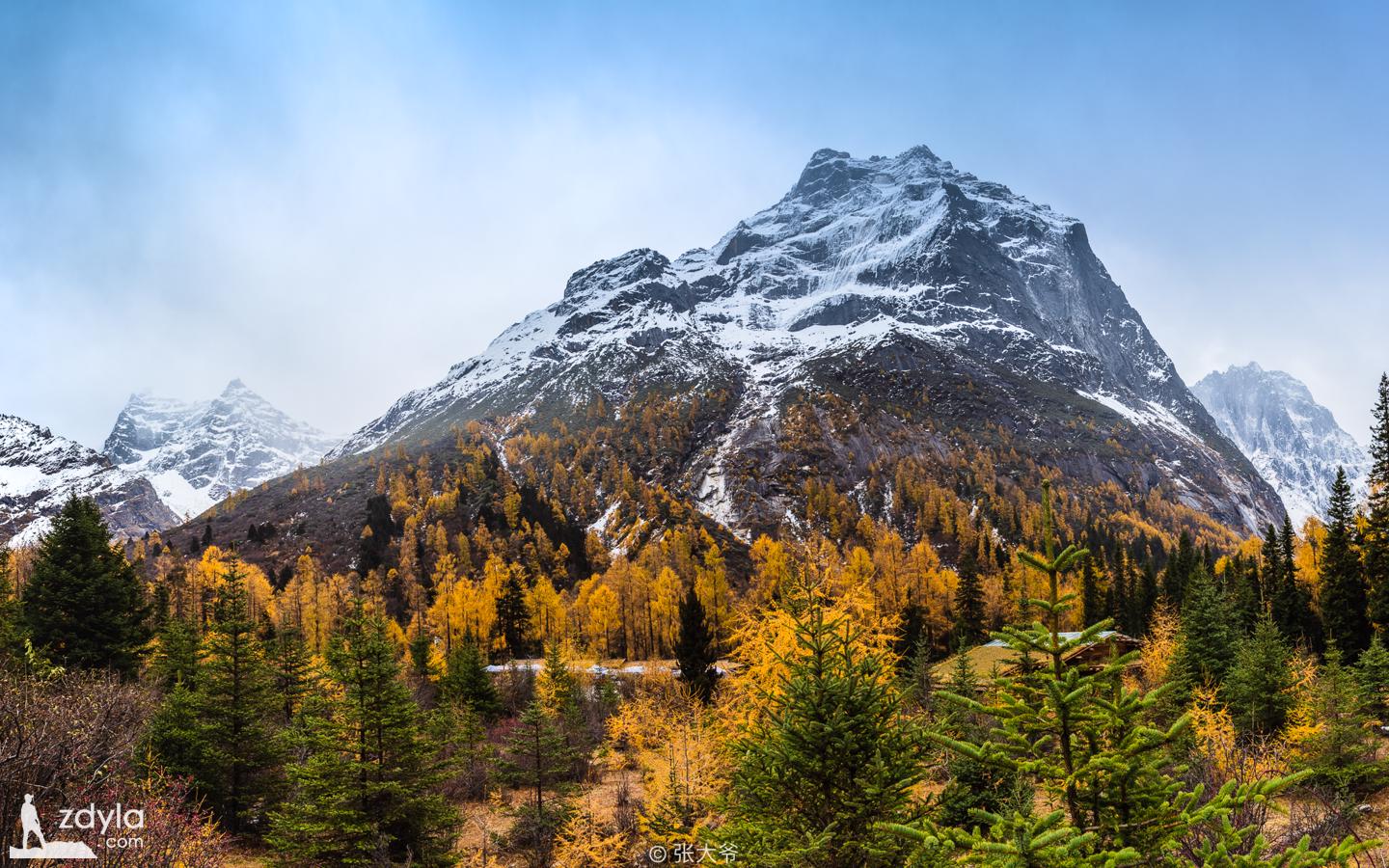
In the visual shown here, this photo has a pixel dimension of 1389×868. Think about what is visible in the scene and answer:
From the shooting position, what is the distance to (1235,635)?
1630 inches

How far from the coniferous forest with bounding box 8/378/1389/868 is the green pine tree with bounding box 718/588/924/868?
0.06 meters

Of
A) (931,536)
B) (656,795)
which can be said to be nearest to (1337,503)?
(656,795)

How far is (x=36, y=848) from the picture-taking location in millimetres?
10188

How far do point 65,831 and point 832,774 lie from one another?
509 inches

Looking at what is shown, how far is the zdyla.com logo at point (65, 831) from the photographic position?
394 inches

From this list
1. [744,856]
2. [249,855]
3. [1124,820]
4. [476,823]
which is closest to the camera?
[1124,820]

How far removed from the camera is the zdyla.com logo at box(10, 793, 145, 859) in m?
10.0

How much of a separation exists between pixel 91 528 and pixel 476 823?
2698 cm

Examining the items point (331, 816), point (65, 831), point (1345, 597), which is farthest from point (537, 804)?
point (1345, 597)

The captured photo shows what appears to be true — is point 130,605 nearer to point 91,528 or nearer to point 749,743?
point 91,528

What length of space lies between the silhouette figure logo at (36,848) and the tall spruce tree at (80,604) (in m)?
29.6

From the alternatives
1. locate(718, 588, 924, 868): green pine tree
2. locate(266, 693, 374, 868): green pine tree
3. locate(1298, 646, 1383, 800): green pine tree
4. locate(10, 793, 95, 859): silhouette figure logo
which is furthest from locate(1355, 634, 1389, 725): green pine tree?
locate(10, 793, 95, 859): silhouette figure logo

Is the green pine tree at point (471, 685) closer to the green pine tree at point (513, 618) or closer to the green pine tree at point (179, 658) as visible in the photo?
the green pine tree at point (179, 658)

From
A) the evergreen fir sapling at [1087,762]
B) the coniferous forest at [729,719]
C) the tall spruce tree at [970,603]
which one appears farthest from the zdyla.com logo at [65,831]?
the tall spruce tree at [970,603]
